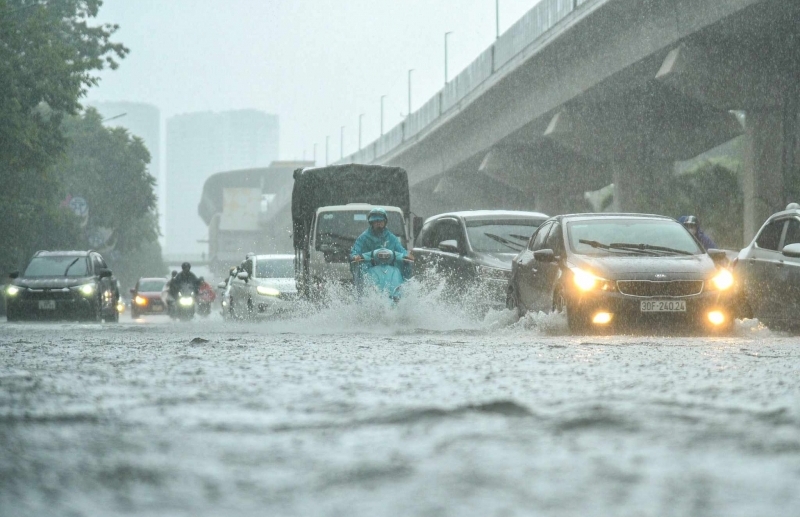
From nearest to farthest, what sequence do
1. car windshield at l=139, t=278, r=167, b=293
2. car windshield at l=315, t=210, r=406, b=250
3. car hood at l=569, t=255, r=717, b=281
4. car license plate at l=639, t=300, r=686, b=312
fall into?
car license plate at l=639, t=300, r=686, b=312, car hood at l=569, t=255, r=717, b=281, car windshield at l=315, t=210, r=406, b=250, car windshield at l=139, t=278, r=167, b=293

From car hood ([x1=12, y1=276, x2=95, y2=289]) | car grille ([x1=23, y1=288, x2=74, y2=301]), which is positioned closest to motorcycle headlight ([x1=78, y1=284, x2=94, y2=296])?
car hood ([x1=12, y1=276, x2=95, y2=289])

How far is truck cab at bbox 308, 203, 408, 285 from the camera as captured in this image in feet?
63.6

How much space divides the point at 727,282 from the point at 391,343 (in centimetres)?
426

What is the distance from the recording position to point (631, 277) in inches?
495

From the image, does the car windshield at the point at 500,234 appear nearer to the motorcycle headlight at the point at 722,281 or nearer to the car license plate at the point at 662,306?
the motorcycle headlight at the point at 722,281

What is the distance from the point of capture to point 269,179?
163000 mm

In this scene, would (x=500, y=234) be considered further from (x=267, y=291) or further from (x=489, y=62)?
(x=489, y=62)


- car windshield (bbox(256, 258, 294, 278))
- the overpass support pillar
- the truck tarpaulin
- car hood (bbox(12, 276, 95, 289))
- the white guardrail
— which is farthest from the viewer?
the white guardrail

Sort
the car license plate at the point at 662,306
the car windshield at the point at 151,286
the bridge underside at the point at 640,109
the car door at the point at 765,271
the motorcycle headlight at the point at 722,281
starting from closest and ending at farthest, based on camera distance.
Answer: the car license plate at the point at 662,306, the motorcycle headlight at the point at 722,281, the car door at the point at 765,271, the bridge underside at the point at 640,109, the car windshield at the point at 151,286

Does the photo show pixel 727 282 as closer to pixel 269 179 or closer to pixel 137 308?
pixel 137 308

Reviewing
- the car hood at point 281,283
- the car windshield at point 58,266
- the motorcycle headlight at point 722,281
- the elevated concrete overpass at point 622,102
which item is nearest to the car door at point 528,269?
the motorcycle headlight at point 722,281

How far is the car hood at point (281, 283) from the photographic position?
72.0 feet

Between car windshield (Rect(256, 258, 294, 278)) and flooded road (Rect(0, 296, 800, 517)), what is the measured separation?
14.7 m

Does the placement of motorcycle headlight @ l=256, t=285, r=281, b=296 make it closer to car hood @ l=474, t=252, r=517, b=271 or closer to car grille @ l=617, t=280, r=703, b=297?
car hood @ l=474, t=252, r=517, b=271
